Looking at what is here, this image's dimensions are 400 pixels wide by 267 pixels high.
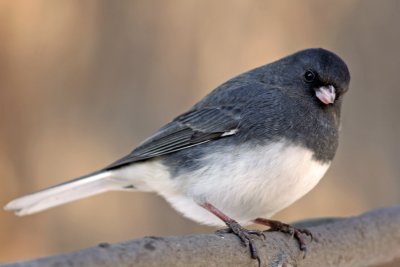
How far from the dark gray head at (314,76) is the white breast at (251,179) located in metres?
0.23

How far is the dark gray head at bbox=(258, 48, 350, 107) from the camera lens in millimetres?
2131

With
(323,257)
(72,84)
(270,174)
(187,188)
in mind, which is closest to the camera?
(323,257)

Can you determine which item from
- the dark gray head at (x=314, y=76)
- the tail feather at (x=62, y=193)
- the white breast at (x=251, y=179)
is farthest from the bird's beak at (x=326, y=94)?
the tail feather at (x=62, y=193)

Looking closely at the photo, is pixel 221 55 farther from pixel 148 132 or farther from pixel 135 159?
pixel 135 159

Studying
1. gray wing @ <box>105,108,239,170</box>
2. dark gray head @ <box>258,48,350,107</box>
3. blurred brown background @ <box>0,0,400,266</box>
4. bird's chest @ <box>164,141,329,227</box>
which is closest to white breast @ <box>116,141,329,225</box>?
bird's chest @ <box>164,141,329,227</box>

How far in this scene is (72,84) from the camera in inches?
122

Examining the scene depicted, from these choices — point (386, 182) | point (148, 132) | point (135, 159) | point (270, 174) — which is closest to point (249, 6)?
point (148, 132)

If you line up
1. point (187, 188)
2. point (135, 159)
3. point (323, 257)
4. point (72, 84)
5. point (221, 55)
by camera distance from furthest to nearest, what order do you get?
point (221, 55) → point (72, 84) → point (135, 159) → point (187, 188) → point (323, 257)

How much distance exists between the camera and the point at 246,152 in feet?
6.59

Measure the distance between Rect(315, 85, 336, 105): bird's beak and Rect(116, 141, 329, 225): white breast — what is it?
0.19m

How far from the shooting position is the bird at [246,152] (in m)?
2.00

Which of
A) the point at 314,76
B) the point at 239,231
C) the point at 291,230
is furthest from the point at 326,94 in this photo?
the point at 239,231

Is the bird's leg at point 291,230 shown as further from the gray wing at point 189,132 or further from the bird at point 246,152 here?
the gray wing at point 189,132

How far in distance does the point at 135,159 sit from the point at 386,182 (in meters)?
1.85
